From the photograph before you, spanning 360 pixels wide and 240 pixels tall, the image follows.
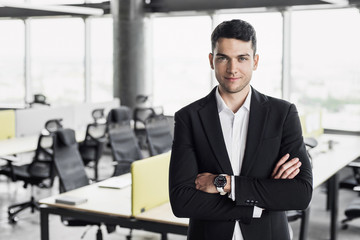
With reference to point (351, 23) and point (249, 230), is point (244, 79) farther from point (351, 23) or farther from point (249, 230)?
point (351, 23)

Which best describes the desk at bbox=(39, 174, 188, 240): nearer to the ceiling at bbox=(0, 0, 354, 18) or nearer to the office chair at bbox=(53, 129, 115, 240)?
the office chair at bbox=(53, 129, 115, 240)

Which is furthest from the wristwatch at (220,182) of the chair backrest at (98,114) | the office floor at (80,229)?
the chair backrest at (98,114)

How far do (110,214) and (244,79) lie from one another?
2196mm

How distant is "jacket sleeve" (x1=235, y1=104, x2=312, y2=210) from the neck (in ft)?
0.53

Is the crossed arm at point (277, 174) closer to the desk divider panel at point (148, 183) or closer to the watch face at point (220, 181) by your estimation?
the watch face at point (220, 181)

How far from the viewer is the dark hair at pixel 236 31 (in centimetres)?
178

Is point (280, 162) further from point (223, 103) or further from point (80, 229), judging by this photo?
point (80, 229)

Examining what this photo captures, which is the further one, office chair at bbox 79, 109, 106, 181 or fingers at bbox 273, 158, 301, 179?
office chair at bbox 79, 109, 106, 181

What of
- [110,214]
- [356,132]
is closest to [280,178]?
[110,214]

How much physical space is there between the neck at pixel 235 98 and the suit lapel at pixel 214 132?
1.6 inches

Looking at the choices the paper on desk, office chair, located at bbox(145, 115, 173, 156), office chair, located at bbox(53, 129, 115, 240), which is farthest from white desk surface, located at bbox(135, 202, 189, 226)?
office chair, located at bbox(145, 115, 173, 156)

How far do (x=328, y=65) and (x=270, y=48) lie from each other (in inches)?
40.0

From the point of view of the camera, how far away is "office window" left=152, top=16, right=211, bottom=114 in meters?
10.1

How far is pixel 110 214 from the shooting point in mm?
3729
